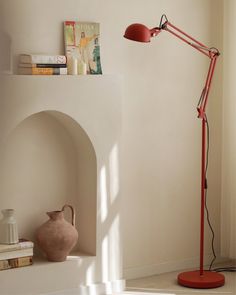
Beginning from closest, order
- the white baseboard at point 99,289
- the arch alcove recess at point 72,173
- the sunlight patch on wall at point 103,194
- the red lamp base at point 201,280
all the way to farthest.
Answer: the arch alcove recess at point 72,173 < the white baseboard at point 99,289 < the sunlight patch on wall at point 103,194 < the red lamp base at point 201,280

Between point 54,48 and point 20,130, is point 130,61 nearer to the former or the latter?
point 54,48

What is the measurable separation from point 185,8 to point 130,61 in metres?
0.60

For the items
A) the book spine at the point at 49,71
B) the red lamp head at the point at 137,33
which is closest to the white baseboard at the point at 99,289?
the book spine at the point at 49,71

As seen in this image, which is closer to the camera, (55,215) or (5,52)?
(5,52)

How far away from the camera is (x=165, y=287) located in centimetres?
466

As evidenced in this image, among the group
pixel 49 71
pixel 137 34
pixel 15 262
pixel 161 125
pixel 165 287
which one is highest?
pixel 137 34

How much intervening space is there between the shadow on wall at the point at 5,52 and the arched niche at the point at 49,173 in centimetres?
38

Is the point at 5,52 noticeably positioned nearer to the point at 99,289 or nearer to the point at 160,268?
the point at 99,289

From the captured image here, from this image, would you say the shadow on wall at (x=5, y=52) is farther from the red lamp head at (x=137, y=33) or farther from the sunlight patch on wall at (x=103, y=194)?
the sunlight patch on wall at (x=103, y=194)

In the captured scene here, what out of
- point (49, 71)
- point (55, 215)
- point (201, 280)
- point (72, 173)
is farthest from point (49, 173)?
point (201, 280)

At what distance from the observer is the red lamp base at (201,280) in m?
4.62

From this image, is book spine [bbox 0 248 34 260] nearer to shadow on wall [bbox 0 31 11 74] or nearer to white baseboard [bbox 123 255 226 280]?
white baseboard [bbox 123 255 226 280]

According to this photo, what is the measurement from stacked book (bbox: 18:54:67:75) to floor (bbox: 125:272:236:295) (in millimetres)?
1460

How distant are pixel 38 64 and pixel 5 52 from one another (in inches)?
7.8
